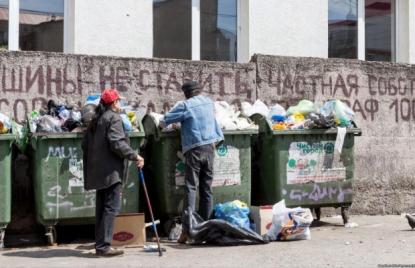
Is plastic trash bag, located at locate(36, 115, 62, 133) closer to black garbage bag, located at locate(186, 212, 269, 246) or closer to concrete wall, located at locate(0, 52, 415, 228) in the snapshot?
concrete wall, located at locate(0, 52, 415, 228)

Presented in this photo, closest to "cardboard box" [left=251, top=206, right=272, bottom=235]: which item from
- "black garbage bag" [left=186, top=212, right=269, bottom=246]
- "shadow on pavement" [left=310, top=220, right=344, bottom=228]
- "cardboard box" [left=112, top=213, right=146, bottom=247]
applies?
"black garbage bag" [left=186, top=212, right=269, bottom=246]

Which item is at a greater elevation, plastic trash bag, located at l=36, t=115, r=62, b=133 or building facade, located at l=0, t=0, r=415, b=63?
building facade, located at l=0, t=0, r=415, b=63

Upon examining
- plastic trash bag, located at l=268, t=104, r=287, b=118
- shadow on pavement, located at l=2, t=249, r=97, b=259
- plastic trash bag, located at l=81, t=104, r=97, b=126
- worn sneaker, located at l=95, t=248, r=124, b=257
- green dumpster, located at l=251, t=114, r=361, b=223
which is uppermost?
plastic trash bag, located at l=268, t=104, r=287, b=118

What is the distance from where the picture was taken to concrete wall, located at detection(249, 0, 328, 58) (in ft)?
33.6

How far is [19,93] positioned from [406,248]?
444 centimetres

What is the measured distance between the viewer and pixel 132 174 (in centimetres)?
729

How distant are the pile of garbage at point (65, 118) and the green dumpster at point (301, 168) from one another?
1618 mm

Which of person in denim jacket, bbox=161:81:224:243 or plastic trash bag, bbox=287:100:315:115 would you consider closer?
person in denim jacket, bbox=161:81:224:243

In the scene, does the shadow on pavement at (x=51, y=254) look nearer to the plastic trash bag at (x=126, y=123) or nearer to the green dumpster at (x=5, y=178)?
the green dumpster at (x=5, y=178)

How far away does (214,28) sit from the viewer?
405 inches

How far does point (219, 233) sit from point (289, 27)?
4499mm

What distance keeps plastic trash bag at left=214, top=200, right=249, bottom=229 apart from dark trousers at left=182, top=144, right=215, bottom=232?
0.39 feet

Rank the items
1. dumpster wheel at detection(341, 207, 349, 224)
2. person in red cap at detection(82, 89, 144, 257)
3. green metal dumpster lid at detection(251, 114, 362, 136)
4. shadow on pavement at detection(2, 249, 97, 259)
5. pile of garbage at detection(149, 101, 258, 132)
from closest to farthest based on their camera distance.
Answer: person in red cap at detection(82, 89, 144, 257) → shadow on pavement at detection(2, 249, 97, 259) → pile of garbage at detection(149, 101, 258, 132) → green metal dumpster lid at detection(251, 114, 362, 136) → dumpster wheel at detection(341, 207, 349, 224)

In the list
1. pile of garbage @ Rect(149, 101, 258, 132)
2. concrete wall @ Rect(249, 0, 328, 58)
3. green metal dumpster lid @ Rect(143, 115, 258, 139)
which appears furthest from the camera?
concrete wall @ Rect(249, 0, 328, 58)
